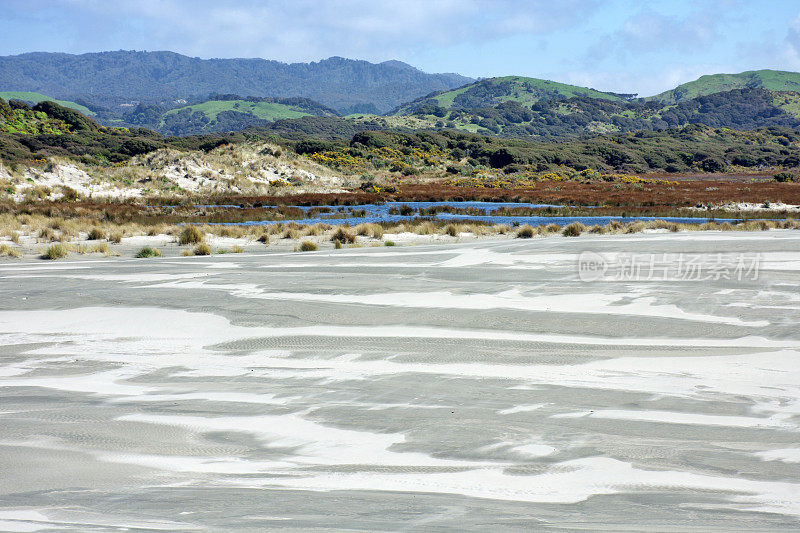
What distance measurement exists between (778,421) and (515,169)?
7005cm

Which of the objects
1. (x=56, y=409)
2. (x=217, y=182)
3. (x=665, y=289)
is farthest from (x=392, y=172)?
(x=56, y=409)

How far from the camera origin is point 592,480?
5008mm

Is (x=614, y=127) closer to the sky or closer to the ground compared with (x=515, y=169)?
closer to the sky

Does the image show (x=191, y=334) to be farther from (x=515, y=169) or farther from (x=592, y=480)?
(x=515, y=169)

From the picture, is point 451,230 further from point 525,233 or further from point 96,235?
point 96,235

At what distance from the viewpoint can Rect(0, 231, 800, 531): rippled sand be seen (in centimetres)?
463

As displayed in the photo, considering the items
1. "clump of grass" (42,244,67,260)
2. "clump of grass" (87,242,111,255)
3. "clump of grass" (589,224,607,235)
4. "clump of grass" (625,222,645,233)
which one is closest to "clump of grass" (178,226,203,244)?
"clump of grass" (87,242,111,255)

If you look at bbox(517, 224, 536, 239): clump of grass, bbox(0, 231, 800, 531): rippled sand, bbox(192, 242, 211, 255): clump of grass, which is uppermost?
bbox(517, 224, 536, 239): clump of grass

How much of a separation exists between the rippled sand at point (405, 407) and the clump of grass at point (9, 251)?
806 cm

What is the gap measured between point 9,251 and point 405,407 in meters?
18.1

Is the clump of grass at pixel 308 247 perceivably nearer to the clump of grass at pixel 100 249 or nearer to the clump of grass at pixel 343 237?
the clump of grass at pixel 343 237

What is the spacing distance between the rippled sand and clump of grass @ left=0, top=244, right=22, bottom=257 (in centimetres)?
806

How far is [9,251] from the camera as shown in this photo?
20047 mm

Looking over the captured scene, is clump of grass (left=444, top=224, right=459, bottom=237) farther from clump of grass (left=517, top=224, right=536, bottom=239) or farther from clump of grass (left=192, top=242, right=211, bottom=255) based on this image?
clump of grass (left=192, top=242, right=211, bottom=255)
